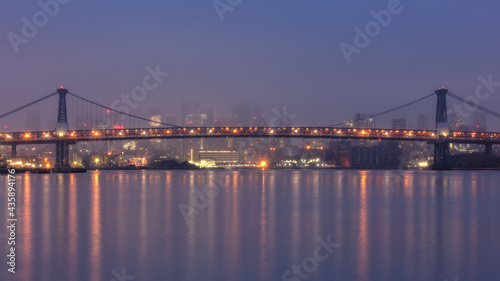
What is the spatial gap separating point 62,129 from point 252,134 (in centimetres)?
2651

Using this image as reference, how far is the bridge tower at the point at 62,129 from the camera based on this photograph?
77062 millimetres

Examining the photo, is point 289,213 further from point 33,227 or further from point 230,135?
point 230,135

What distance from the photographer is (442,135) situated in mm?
84188

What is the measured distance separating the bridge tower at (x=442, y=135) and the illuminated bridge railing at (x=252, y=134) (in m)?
1.32

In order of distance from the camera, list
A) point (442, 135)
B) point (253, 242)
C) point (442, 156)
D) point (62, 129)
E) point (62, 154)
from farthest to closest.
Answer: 1. point (442, 156)
2. point (442, 135)
3. point (62, 154)
4. point (62, 129)
5. point (253, 242)

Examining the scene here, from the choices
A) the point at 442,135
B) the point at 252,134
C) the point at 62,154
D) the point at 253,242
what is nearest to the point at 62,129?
the point at 62,154

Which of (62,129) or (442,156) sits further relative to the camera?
(442,156)

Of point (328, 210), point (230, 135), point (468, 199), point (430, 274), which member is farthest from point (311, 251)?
point (230, 135)

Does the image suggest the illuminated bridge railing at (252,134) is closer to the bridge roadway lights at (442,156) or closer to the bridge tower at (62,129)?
the bridge roadway lights at (442,156)

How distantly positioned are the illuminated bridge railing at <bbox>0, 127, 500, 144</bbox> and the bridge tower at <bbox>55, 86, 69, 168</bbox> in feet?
8.72

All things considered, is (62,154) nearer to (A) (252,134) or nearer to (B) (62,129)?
(B) (62,129)

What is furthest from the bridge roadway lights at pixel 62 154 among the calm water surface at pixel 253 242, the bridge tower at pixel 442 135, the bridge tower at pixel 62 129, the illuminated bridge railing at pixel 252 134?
the calm water surface at pixel 253 242

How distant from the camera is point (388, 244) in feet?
48.0

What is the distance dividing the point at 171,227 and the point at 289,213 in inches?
230
